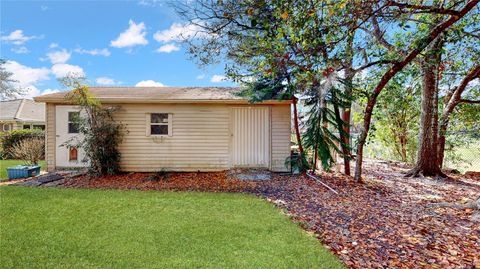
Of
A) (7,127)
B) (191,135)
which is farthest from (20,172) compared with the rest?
(7,127)

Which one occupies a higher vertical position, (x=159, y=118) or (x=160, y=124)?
(x=159, y=118)

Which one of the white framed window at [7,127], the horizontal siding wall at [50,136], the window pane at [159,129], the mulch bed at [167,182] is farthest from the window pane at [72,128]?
the white framed window at [7,127]

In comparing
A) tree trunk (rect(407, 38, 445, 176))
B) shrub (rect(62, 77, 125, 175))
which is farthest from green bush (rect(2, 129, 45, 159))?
tree trunk (rect(407, 38, 445, 176))

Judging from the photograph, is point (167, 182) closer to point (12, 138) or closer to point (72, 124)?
point (72, 124)

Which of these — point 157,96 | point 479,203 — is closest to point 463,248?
point 479,203

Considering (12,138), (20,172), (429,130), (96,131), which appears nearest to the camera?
(96,131)

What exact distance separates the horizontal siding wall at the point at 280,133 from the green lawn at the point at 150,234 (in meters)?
3.30

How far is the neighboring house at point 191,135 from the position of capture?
330 inches

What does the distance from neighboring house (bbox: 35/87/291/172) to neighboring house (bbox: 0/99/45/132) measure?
11945 mm

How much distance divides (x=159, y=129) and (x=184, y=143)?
3.01 feet

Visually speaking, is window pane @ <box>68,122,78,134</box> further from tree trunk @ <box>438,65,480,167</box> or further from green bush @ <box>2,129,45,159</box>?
tree trunk @ <box>438,65,480,167</box>

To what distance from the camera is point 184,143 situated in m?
8.49

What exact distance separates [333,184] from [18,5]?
9.37 meters

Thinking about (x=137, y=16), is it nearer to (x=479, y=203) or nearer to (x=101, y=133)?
(x=101, y=133)
